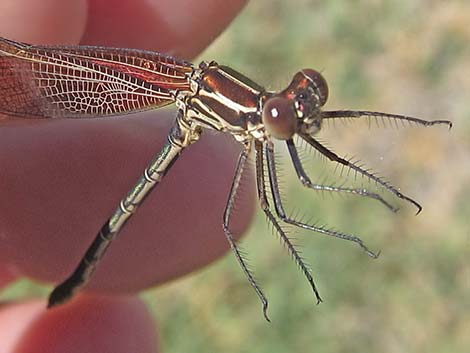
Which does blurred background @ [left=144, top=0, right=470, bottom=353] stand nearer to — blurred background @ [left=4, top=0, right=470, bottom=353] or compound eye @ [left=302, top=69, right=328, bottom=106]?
blurred background @ [left=4, top=0, right=470, bottom=353]

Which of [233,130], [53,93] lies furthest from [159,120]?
[233,130]

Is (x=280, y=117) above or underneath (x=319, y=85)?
underneath

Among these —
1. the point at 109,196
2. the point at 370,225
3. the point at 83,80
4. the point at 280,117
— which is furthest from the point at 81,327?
the point at 370,225

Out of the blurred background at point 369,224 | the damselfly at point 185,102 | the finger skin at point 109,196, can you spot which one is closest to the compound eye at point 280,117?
the damselfly at point 185,102

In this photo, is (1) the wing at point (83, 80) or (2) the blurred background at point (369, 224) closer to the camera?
(1) the wing at point (83, 80)

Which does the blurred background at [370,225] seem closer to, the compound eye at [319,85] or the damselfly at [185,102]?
the damselfly at [185,102]

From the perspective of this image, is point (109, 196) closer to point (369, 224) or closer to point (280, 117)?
point (280, 117)
